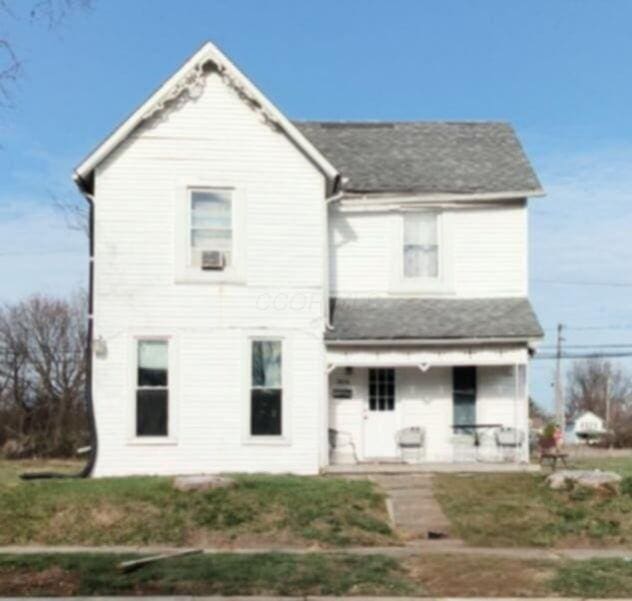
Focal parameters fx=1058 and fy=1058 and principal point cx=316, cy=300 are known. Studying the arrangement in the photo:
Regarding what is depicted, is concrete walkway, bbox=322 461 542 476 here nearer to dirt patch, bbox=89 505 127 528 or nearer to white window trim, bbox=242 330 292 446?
white window trim, bbox=242 330 292 446

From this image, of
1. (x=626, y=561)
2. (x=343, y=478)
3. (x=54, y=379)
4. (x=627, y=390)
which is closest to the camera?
(x=626, y=561)

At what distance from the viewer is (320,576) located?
1195 cm

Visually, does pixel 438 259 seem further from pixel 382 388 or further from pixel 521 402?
pixel 521 402

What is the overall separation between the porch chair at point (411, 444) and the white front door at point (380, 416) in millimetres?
323

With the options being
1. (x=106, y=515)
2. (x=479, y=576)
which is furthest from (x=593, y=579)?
(x=106, y=515)

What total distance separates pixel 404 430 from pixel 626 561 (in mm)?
8677

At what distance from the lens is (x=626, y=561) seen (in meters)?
13.2

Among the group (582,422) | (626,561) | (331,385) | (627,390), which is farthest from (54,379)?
(627,390)

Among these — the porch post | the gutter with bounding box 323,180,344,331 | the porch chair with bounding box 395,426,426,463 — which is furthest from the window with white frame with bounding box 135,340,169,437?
the porch post

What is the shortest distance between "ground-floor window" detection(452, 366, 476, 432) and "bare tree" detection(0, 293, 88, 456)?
26161 mm

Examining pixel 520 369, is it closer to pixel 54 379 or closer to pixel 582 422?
pixel 54 379

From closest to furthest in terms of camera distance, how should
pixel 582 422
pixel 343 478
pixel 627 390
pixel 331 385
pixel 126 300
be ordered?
pixel 343 478 → pixel 126 300 → pixel 331 385 → pixel 582 422 → pixel 627 390

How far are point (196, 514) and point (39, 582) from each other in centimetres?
445

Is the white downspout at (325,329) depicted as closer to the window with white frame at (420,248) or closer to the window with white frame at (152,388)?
the window with white frame at (420,248)
